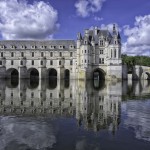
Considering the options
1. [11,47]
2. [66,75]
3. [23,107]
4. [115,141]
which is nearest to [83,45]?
[66,75]

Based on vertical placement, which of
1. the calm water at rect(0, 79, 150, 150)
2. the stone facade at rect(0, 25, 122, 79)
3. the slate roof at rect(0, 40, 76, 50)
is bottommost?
the calm water at rect(0, 79, 150, 150)

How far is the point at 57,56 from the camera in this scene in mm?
78688

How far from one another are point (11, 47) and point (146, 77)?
4326 centimetres

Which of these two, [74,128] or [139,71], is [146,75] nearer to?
[139,71]

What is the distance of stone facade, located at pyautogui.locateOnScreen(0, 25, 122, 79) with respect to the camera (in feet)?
232

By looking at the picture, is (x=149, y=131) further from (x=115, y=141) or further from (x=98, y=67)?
(x=98, y=67)

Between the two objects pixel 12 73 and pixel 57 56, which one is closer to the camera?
pixel 57 56

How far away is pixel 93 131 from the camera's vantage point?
570 inches

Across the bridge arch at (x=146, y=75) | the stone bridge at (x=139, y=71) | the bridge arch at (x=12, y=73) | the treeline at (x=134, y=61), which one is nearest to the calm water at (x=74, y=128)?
Result: the stone bridge at (x=139, y=71)

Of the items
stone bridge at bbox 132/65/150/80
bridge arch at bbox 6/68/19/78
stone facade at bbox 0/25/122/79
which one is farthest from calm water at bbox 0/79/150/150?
bridge arch at bbox 6/68/19/78

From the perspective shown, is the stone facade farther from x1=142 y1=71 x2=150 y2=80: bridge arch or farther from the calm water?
the calm water

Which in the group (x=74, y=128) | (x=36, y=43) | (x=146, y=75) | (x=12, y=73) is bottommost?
(x=74, y=128)

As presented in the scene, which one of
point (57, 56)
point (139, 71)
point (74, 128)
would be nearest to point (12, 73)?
point (57, 56)

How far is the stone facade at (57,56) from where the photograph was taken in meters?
70.8
